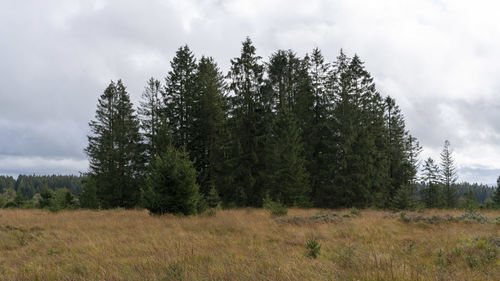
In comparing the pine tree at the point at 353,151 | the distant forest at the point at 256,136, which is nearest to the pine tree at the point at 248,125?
the distant forest at the point at 256,136

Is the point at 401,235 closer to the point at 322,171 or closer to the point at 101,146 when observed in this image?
the point at 322,171

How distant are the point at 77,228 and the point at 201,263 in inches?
321

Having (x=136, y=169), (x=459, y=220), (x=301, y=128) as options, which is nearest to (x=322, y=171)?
(x=301, y=128)

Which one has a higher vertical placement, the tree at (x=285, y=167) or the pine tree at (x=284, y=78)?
the pine tree at (x=284, y=78)

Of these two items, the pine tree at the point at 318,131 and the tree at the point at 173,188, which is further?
the pine tree at the point at 318,131

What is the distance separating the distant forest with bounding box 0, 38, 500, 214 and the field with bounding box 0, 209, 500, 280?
11374 mm

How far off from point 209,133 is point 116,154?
33.8 ft

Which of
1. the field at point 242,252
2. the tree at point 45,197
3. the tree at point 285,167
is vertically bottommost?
the tree at point 45,197

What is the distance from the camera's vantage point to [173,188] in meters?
14.5

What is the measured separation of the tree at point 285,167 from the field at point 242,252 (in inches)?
348

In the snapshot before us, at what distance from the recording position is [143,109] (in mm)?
30516

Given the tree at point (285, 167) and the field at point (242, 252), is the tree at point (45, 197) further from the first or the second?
the tree at point (285, 167)

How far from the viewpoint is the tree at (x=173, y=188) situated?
1430cm

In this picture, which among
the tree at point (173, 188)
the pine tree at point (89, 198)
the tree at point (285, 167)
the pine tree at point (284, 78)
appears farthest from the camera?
the pine tree at point (284, 78)
